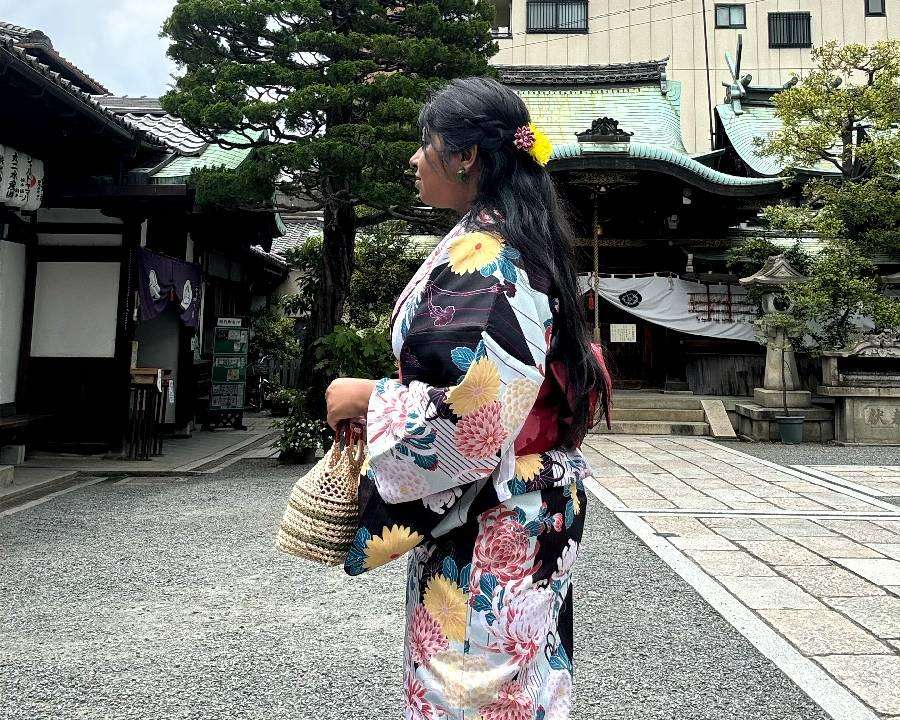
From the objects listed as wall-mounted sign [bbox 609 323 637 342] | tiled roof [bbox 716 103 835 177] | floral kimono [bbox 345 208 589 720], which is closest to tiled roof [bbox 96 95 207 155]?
floral kimono [bbox 345 208 589 720]

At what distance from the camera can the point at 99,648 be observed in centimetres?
300

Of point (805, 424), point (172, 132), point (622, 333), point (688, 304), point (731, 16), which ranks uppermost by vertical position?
point (731, 16)

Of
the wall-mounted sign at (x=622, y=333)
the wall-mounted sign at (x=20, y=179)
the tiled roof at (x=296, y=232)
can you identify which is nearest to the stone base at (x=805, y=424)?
the wall-mounted sign at (x=622, y=333)

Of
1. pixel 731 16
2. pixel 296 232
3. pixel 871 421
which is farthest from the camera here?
pixel 731 16

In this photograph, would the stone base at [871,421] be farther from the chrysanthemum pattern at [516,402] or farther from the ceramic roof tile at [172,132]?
the chrysanthemum pattern at [516,402]

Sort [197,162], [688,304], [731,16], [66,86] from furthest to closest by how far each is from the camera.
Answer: [731,16]
[688,304]
[197,162]
[66,86]

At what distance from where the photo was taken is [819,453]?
9750 millimetres

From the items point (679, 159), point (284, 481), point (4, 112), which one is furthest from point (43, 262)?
point (679, 159)

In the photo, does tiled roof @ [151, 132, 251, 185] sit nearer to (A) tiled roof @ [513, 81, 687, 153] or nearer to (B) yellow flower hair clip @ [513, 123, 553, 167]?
(B) yellow flower hair clip @ [513, 123, 553, 167]

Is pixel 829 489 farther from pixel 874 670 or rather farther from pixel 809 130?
pixel 809 130

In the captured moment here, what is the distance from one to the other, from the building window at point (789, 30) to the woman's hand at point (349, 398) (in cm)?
2865

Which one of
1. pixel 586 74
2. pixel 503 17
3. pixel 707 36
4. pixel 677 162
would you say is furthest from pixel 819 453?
pixel 503 17

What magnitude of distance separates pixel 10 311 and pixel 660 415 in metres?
10.3

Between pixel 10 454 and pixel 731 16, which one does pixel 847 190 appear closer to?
pixel 10 454
